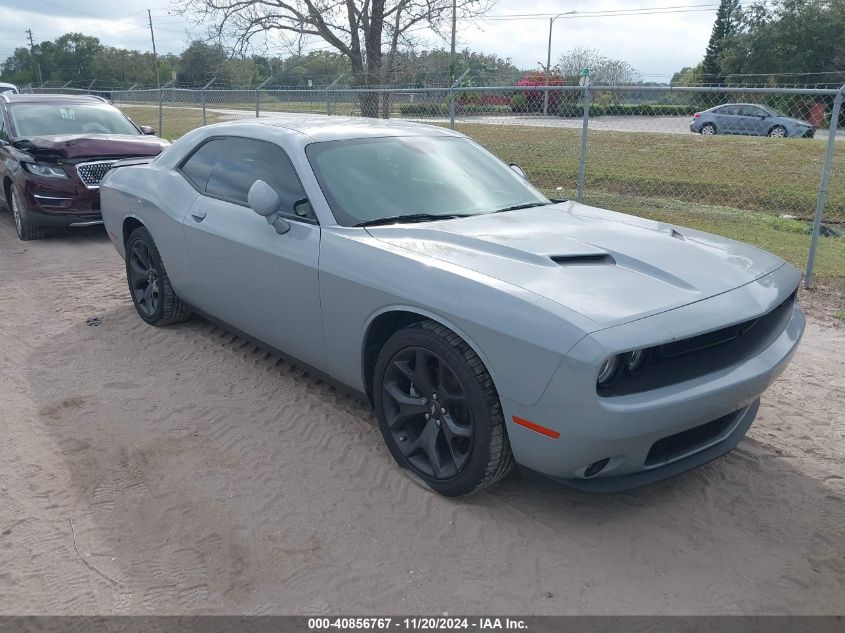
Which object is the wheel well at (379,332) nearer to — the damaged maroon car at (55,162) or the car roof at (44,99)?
the damaged maroon car at (55,162)

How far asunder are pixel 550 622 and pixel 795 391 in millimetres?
2700

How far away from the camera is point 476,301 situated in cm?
284

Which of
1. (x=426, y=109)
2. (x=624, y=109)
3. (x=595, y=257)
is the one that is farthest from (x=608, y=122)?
(x=595, y=257)

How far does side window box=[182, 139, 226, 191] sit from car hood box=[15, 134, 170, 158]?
3.87 metres

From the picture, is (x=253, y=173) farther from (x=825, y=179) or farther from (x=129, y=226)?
(x=825, y=179)

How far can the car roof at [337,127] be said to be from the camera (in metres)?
4.13

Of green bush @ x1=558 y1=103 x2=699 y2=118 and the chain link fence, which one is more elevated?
green bush @ x1=558 y1=103 x2=699 y2=118

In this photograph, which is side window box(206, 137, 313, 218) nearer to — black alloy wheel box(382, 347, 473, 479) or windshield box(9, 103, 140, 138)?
black alloy wheel box(382, 347, 473, 479)

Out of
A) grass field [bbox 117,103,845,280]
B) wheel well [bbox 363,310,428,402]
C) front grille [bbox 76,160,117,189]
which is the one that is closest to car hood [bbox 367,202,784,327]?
wheel well [bbox 363,310,428,402]

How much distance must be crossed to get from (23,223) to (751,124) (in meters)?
14.5

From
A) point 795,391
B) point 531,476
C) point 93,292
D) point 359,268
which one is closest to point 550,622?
point 531,476

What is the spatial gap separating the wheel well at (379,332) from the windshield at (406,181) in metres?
0.58

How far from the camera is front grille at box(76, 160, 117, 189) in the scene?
803 cm

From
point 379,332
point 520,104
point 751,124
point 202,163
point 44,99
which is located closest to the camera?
point 379,332
